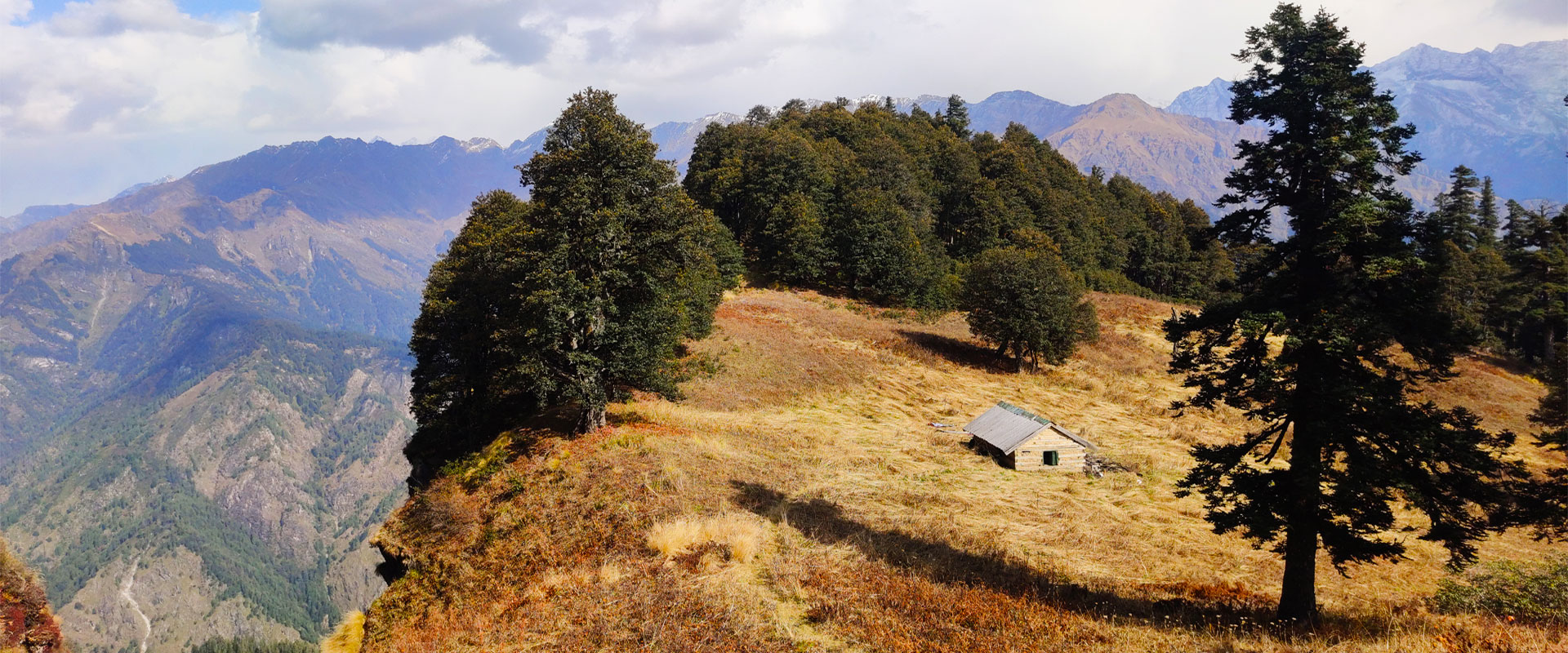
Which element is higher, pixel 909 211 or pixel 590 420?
pixel 909 211

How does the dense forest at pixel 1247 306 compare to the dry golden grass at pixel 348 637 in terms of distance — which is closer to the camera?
the dense forest at pixel 1247 306

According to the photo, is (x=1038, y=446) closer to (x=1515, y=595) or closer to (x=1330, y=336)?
(x=1515, y=595)

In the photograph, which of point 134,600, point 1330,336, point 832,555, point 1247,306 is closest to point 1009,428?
point 832,555

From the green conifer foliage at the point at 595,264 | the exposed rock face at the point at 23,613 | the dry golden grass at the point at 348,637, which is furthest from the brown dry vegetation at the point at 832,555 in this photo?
the exposed rock face at the point at 23,613

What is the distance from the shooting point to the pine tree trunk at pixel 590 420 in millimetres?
23766

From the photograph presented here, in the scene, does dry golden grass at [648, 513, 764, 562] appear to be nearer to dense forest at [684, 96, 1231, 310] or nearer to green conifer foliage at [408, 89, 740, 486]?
green conifer foliage at [408, 89, 740, 486]

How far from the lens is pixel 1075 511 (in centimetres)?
2002

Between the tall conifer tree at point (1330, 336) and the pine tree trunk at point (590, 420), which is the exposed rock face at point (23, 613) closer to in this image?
the pine tree trunk at point (590, 420)

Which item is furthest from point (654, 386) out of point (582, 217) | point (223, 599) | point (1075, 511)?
point (223, 599)

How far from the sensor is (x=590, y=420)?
23844 mm

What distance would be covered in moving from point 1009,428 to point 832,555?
1545cm

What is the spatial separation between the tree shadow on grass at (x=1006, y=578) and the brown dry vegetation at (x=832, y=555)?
2.7 inches

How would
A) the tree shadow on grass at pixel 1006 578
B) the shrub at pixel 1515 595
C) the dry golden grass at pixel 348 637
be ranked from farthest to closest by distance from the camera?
the dry golden grass at pixel 348 637
the tree shadow on grass at pixel 1006 578
the shrub at pixel 1515 595

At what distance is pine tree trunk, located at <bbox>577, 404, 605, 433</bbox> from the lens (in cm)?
2377
